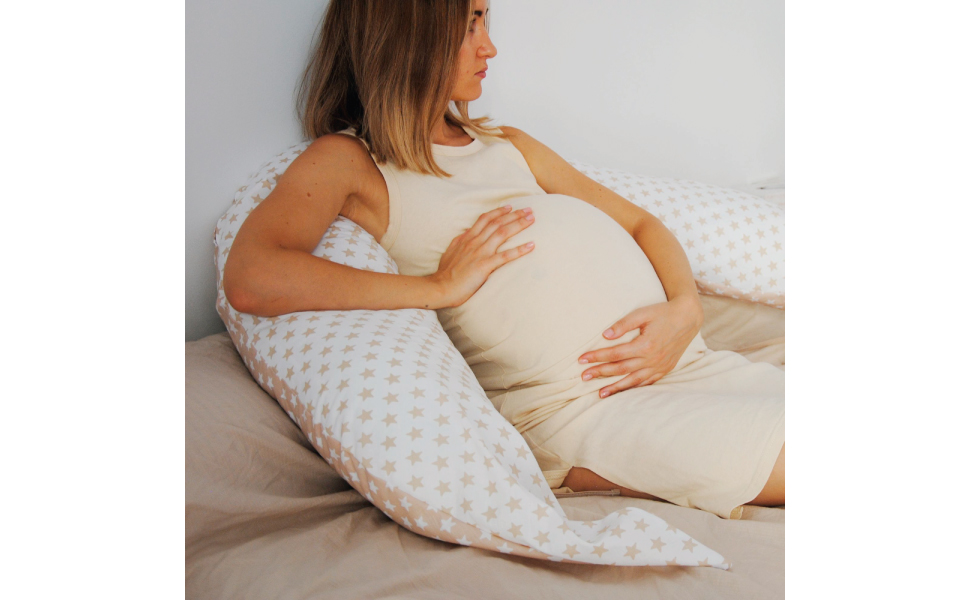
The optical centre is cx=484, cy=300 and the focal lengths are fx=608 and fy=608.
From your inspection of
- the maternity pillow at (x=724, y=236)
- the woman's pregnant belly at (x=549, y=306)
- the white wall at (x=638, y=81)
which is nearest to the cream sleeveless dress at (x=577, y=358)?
the woman's pregnant belly at (x=549, y=306)

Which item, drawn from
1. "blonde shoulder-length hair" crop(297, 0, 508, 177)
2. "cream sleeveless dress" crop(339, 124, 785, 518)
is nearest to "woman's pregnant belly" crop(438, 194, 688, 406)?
"cream sleeveless dress" crop(339, 124, 785, 518)

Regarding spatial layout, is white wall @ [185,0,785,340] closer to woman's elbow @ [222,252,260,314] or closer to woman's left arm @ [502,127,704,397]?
woman's left arm @ [502,127,704,397]

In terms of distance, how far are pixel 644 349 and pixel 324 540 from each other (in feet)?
1.63

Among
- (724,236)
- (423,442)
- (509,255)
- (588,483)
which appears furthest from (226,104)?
(724,236)

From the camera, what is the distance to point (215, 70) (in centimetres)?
88

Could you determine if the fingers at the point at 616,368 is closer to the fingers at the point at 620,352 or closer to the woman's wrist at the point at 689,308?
the fingers at the point at 620,352

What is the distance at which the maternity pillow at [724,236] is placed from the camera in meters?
1.12

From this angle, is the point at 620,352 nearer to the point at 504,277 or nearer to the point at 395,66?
the point at 504,277

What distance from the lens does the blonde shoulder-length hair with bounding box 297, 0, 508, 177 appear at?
0.94 m
